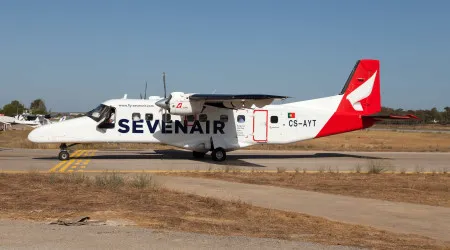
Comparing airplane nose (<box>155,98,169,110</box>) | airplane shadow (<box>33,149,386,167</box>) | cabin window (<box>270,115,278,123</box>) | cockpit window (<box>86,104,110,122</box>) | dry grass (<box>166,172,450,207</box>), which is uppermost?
airplane nose (<box>155,98,169,110</box>)

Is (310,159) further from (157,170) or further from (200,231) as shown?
(200,231)

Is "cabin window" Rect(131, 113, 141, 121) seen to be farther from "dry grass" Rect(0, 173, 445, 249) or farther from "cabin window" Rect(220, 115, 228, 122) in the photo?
"dry grass" Rect(0, 173, 445, 249)

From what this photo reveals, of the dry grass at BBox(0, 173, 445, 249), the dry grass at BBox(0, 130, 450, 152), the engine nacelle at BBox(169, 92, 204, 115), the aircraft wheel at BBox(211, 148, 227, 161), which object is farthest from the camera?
the dry grass at BBox(0, 130, 450, 152)

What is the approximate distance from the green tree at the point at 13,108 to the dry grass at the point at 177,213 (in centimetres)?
17627

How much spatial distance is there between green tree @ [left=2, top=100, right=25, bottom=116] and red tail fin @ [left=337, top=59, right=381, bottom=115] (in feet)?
553

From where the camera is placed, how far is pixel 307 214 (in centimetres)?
1060

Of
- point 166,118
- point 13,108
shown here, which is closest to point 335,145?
point 166,118

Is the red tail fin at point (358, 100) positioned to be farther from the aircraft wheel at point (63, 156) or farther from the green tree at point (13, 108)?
the green tree at point (13, 108)

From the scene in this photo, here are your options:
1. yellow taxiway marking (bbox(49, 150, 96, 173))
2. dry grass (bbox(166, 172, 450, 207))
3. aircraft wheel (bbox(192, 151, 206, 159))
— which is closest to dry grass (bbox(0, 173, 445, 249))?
dry grass (bbox(166, 172, 450, 207))

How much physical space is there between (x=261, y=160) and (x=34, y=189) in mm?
13256

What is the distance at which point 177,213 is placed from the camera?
1007cm

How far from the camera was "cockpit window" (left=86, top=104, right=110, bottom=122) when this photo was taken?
2306 centimetres

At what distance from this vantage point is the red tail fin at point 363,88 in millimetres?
25844

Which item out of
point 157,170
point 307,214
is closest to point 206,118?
point 157,170
